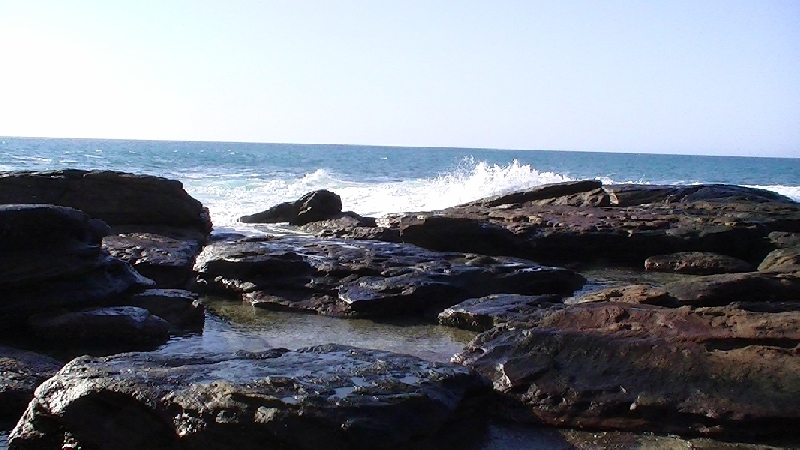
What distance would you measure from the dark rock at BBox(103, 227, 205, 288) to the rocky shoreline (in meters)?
0.04

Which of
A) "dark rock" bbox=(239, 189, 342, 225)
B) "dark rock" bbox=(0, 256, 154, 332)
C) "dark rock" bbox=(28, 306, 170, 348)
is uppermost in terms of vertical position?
"dark rock" bbox=(0, 256, 154, 332)

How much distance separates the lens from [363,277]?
9.19m

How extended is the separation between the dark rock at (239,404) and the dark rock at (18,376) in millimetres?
521

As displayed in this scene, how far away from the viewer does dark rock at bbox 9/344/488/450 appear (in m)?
4.06

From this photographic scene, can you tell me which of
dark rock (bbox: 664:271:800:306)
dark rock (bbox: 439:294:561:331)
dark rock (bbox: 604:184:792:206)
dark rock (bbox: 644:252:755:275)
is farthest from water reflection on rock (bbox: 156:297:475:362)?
dark rock (bbox: 604:184:792:206)

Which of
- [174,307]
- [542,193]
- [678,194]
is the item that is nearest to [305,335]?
[174,307]

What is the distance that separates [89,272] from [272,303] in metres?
2.01

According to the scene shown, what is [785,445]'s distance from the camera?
4.63 meters

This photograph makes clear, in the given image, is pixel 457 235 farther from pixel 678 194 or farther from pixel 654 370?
pixel 654 370

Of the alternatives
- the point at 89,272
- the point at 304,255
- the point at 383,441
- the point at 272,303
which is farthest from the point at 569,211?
the point at 383,441

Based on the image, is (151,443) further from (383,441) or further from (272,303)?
(272,303)

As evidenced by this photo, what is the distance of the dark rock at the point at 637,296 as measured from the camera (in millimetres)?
7285

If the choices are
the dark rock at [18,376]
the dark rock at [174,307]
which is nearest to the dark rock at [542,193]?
the dark rock at [174,307]

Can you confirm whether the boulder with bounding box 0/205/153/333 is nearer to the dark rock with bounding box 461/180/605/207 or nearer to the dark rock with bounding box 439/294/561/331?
the dark rock with bounding box 439/294/561/331
